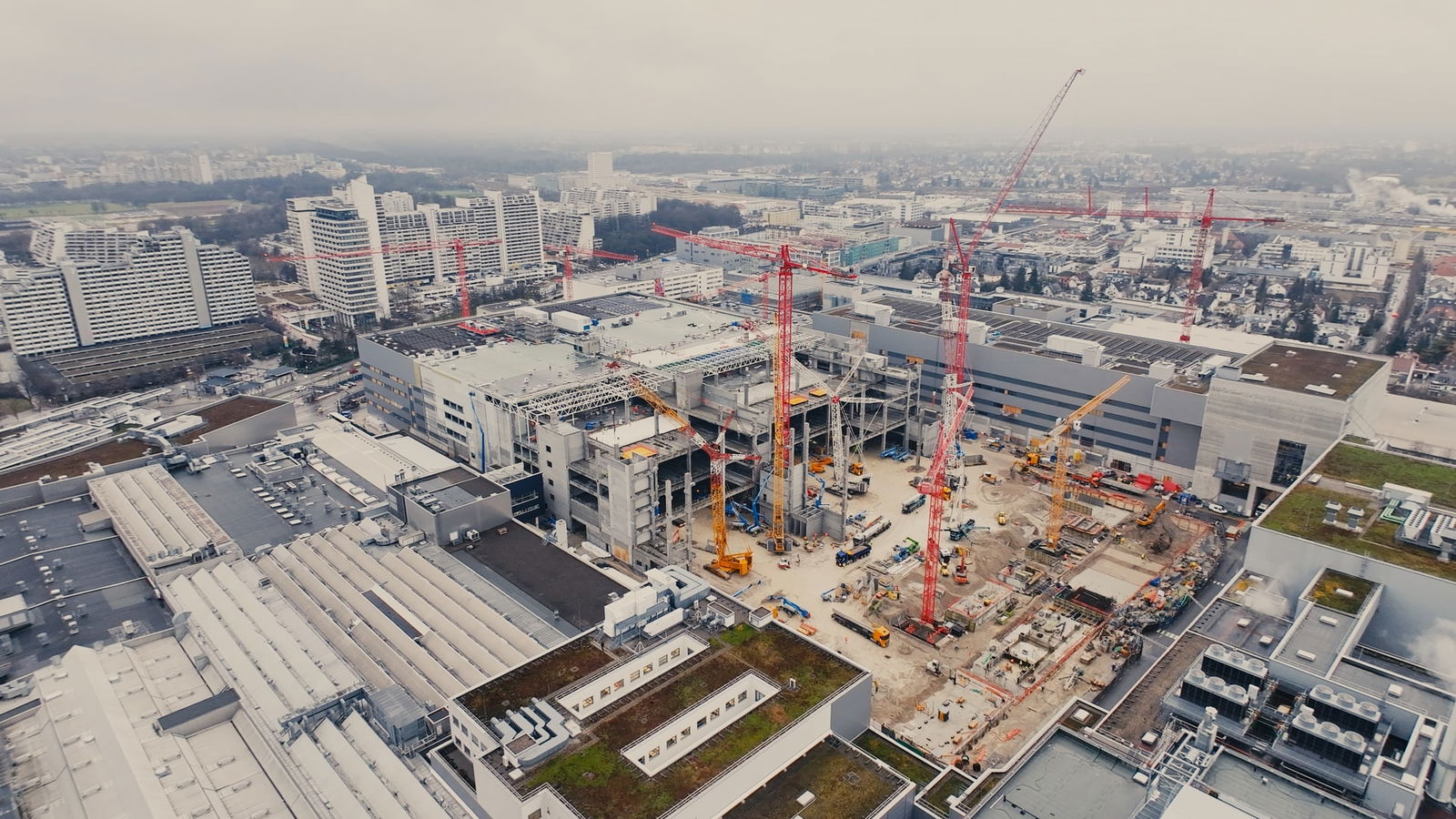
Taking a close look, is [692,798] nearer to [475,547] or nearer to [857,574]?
[475,547]

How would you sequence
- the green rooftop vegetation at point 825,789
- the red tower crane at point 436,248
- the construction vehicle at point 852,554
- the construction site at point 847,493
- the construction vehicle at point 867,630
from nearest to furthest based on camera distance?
the green rooftop vegetation at point 825,789, the construction site at point 847,493, the construction vehicle at point 867,630, the construction vehicle at point 852,554, the red tower crane at point 436,248

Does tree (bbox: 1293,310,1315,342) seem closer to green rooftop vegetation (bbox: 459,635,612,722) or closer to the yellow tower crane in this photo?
the yellow tower crane

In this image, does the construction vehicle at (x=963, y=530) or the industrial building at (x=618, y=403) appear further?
the construction vehicle at (x=963, y=530)

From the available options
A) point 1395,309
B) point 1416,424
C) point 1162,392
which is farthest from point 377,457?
point 1395,309

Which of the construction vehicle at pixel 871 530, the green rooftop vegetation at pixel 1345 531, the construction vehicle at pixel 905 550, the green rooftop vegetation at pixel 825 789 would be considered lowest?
the construction vehicle at pixel 905 550

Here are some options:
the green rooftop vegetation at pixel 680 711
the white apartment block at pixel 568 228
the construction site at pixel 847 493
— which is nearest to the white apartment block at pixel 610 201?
the white apartment block at pixel 568 228

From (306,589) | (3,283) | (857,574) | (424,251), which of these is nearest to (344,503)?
(306,589)

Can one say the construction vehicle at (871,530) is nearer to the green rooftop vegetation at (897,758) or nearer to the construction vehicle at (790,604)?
the construction vehicle at (790,604)
